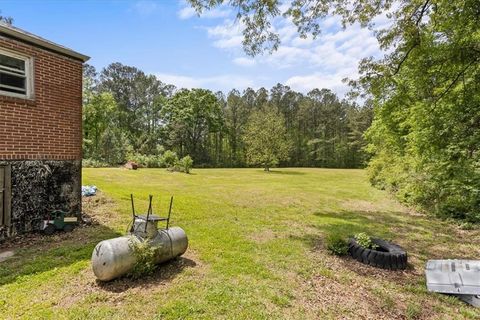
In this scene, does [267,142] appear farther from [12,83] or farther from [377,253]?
[12,83]

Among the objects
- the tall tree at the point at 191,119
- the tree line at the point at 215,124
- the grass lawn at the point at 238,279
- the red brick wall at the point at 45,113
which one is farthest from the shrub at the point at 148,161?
the red brick wall at the point at 45,113

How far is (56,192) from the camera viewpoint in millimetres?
7441

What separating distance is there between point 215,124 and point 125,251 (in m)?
42.9

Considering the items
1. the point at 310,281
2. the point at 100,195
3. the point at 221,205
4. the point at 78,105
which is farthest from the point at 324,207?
the point at 78,105

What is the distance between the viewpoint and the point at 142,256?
4855 millimetres

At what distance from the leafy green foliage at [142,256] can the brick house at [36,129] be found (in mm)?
3772

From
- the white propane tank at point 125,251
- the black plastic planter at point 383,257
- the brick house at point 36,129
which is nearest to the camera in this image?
the white propane tank at point 125,251

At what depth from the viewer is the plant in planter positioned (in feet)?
19.8

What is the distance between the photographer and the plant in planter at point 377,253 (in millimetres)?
6048

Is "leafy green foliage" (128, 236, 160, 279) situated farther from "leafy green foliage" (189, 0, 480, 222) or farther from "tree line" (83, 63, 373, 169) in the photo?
"tree line" (83, 63, 373, 169)

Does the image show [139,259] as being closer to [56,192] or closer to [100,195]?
[56,192]

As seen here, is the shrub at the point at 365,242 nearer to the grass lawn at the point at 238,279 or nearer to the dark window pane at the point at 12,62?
the grass lawn at the point at 238,279

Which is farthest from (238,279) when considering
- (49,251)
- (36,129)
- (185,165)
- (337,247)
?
(185,165)

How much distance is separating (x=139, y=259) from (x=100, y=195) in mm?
7838
